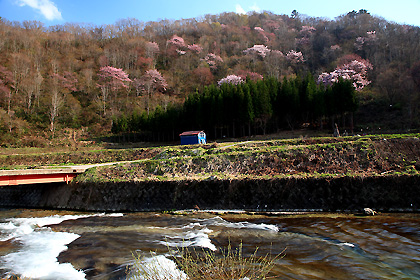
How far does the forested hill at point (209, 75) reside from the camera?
36281mm

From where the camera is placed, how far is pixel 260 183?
1212 centimetres

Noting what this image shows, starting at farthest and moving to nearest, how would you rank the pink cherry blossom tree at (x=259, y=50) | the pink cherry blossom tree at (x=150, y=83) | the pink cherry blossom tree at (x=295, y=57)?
Result: 1. the pink cherry blossom tree at (x=259, y=50)
2. the pink cherry blossom tree at (x=295, y=57)
3. the pink cherry blossom tree at (x=150, y=83)

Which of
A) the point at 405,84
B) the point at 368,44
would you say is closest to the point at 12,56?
the point at 405,84

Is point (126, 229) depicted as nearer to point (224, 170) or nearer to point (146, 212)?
point (146, 212)

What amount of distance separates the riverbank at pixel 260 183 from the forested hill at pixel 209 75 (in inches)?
808

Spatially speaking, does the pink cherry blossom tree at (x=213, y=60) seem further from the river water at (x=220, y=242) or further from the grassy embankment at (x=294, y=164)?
the river water at (x=220, y=242)

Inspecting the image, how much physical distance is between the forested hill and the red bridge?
24.5 m

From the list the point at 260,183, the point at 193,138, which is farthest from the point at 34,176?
the point at 193,138

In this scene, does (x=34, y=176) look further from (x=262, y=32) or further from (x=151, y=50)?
(x=262, y=32)

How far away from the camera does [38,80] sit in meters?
47.7

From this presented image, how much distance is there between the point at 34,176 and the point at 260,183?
41.6ft

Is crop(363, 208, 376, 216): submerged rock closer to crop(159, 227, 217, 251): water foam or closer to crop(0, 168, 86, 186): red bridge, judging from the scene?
crop(159, 227, 217, 251): water foam

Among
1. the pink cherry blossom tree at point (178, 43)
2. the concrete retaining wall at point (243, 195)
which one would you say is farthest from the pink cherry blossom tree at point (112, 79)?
the concrete retaining wall at point (243, 195)

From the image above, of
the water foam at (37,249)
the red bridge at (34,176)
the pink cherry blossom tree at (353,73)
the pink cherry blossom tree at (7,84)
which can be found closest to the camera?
the water foam at (37,249)
